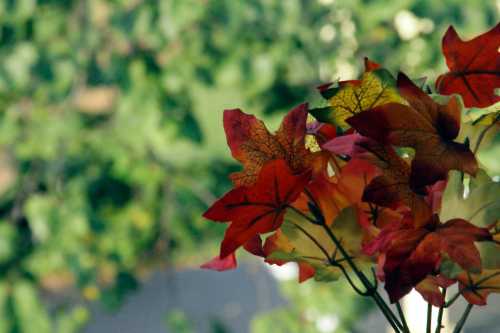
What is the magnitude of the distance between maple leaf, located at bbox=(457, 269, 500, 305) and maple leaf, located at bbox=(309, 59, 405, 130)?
0.14 m

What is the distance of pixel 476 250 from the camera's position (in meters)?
0.57

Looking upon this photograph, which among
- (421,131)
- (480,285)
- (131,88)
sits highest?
(131,88)

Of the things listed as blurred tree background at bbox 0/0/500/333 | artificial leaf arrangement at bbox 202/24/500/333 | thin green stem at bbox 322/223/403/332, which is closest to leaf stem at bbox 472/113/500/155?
artificial leaf arrangement at bbox 202/24/500/333

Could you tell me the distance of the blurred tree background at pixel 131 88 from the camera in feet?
7.08

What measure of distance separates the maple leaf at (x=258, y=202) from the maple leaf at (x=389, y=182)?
0.04 m

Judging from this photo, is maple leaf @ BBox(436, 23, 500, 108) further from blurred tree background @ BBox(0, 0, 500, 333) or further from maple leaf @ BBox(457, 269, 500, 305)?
blurred tree background @ BBox(0, 0, 500, 333)

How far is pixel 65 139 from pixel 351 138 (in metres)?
1.88

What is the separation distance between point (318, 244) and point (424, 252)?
0.10 metres

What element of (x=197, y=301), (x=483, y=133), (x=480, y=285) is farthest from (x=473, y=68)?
(x=197, y=301)

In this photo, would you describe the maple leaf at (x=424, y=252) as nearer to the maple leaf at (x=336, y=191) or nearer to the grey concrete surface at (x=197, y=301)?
the maple leaf at (x=336, y=191)

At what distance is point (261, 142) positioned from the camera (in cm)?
62

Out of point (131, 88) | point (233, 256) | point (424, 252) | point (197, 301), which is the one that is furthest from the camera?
point (197, 301)

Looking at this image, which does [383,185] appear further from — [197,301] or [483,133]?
[197,301]

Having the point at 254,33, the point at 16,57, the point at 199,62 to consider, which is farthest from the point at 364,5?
the point at 16,57
